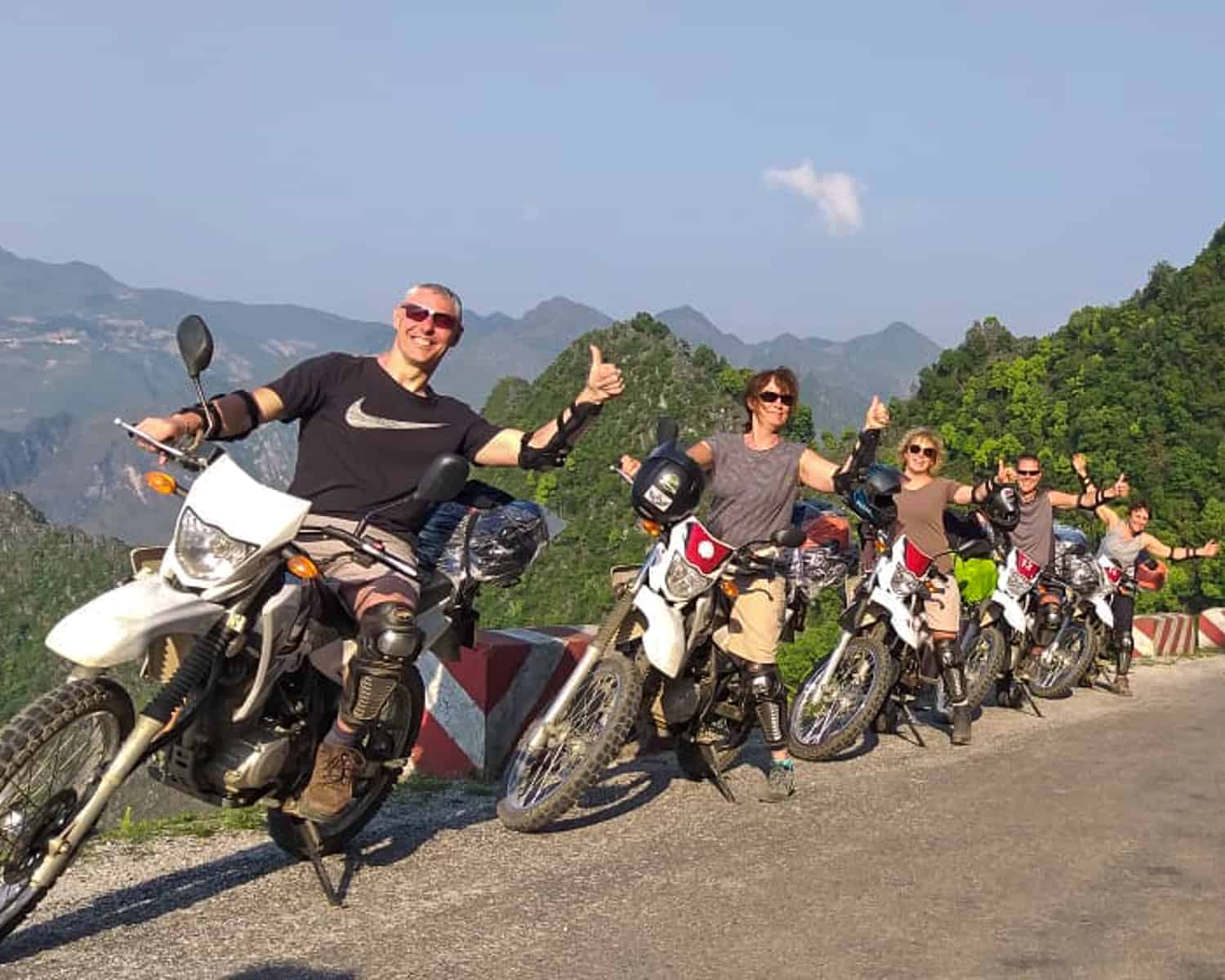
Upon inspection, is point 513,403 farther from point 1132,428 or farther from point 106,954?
point 106,954

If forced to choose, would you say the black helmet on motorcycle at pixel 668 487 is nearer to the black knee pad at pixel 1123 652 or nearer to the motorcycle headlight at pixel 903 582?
the motorcycle headlight at pixel 903 582

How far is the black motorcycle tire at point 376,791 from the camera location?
4664mm

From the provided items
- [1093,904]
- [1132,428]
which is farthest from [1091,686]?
[1132,428]

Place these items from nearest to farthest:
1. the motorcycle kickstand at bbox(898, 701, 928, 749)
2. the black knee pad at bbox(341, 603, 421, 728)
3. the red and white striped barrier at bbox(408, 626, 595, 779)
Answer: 1. the black knee pad at bbox(341, 603, 421, 728)
2. the red and white striped barrier at bbox(408, 626, 595, 779)
3. the motorcycle kickstand at bbox(898, 701, 928, 749)

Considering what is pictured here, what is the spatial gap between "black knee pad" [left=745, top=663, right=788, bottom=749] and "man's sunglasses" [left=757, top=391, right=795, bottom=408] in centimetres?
124

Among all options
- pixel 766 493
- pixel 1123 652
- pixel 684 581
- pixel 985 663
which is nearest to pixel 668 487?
pixel 684 581

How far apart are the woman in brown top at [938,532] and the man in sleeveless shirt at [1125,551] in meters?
2.73

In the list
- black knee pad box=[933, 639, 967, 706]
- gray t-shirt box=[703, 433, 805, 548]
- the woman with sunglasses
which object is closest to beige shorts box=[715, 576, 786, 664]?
the woman with sunglasses

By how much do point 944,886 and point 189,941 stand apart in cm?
255

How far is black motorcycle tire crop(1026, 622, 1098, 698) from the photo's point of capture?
10.4 meters

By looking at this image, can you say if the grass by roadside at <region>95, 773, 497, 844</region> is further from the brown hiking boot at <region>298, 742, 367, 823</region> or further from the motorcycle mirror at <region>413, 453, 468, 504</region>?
the motorcycle mirror at <region>413, 453, 468, 504</region>

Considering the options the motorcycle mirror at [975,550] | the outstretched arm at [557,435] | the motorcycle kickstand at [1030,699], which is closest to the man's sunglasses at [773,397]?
the outstretched arm at [557,435]

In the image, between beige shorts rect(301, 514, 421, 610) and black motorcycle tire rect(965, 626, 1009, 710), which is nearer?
beige shorts rect(301, 514, 421, 610)

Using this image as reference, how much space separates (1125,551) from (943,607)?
4347mm
